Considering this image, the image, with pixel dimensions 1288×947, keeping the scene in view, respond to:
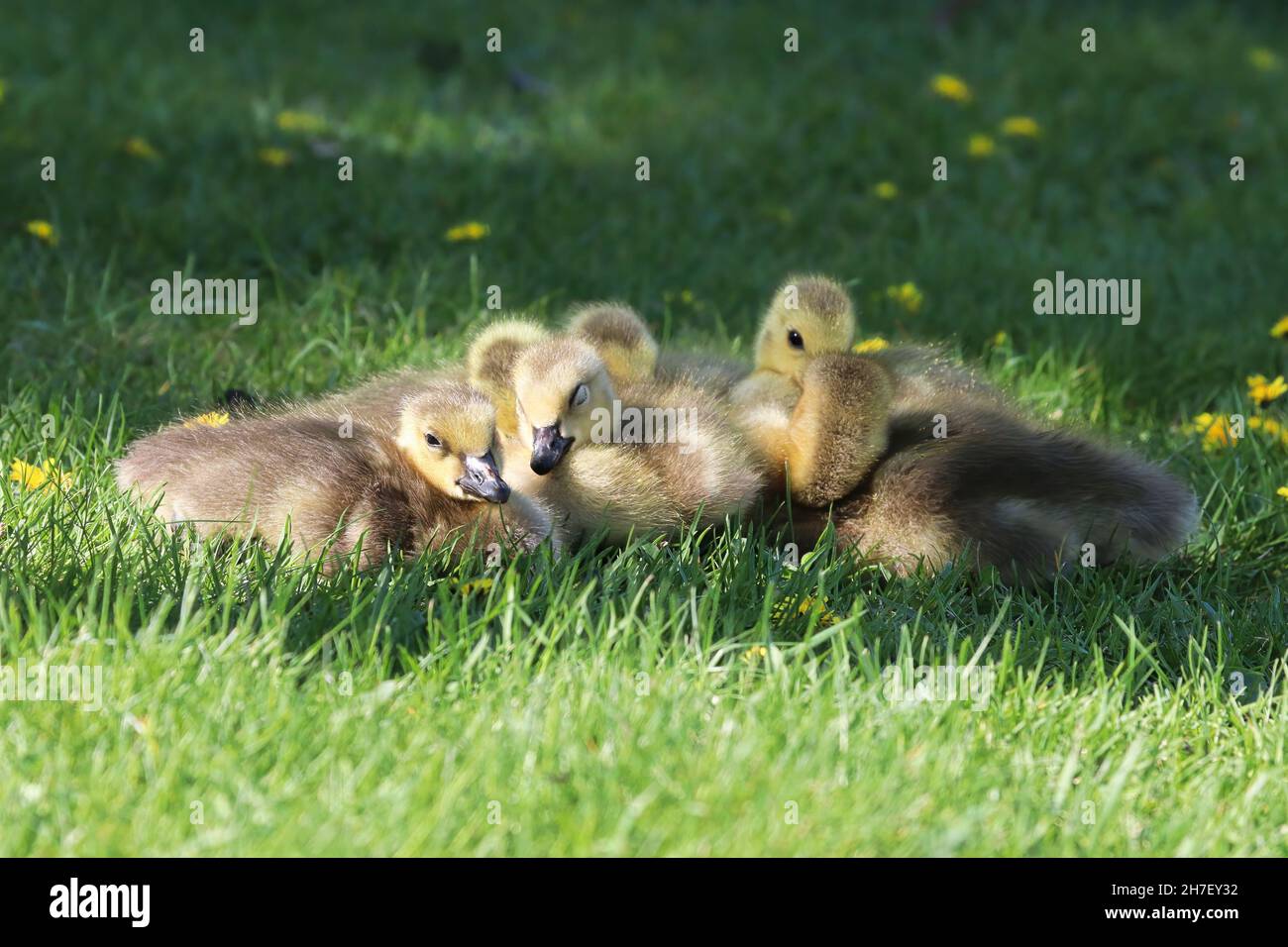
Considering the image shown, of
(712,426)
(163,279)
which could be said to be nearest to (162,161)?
(163,279)

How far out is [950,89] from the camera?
8.97 m

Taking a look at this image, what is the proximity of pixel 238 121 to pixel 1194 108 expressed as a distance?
5481 millimetres

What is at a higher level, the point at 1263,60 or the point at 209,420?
the point at 1263,60

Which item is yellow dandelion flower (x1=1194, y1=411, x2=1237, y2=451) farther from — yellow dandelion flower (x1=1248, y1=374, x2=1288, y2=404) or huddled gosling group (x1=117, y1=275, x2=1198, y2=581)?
huddled gosling group (x1=117, y1=275, x2=1198, y2=581)

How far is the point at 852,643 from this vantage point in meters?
3.60

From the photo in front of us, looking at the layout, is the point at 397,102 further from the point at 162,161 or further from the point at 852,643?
the point at 852,643

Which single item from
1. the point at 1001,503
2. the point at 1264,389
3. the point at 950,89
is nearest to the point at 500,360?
the point at 1001,503

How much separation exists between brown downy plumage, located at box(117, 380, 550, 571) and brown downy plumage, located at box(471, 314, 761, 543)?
14 centimetres

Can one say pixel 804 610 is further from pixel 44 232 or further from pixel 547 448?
pixel 44 232

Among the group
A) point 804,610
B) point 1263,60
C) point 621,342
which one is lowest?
point 804,610

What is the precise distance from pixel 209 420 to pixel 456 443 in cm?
97

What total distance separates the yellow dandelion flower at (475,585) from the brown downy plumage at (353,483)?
16 cm

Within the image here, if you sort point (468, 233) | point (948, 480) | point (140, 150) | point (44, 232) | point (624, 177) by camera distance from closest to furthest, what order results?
point (948, 480) → point (44, 232) → point (468, 233) → point (140, 150) → point (624, 177)

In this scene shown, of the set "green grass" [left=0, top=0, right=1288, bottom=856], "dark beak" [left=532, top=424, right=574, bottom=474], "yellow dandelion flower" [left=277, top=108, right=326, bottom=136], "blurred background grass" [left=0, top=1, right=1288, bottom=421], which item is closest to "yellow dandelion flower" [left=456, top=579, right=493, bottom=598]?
"green grass" [left=0, top=0, right=1288, bottom=856]
